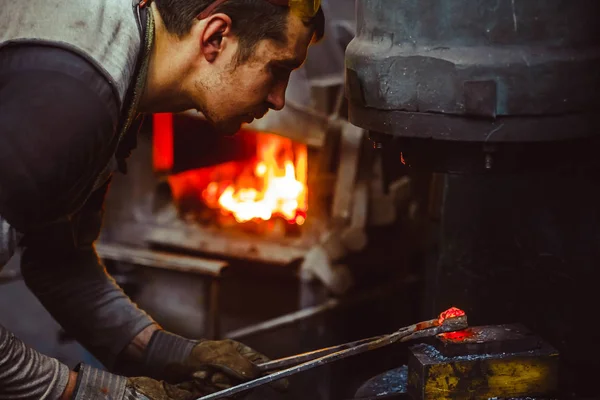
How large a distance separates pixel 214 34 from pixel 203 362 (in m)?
0.95

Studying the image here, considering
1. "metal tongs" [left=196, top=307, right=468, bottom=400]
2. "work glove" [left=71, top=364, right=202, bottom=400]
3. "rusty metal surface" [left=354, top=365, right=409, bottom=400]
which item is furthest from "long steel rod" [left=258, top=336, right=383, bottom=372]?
"work glove" [left=71, top=364, right=202, bottom=400]

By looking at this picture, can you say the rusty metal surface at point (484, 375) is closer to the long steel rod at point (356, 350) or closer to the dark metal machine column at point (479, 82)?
the long steel rod at point (356, 350)

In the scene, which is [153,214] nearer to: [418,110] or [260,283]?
[260,283]

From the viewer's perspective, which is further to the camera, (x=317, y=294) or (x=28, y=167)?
(x=317, y=294)

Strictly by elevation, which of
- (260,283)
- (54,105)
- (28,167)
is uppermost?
(54,105)

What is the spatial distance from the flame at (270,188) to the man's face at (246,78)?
2408 millimetres

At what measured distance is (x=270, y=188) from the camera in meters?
4.87

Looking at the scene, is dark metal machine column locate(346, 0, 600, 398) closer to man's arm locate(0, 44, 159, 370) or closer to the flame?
man's arm locate(0, 44, 159, 370)

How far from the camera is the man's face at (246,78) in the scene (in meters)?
2.11

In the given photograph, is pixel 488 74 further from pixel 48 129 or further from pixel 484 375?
pixel 48 129

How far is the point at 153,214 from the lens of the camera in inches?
194

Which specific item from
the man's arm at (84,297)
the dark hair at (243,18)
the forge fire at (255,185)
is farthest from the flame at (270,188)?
the dark hair at (243,18)

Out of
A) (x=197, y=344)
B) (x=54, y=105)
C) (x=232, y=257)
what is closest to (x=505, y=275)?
(x=197, y=344)

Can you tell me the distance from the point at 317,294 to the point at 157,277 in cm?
106
